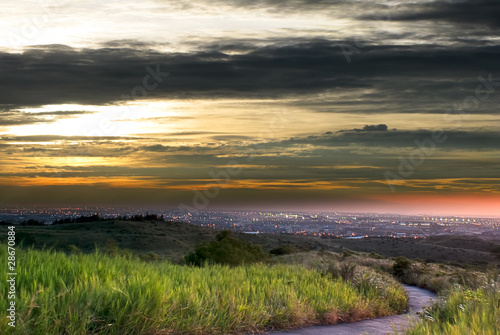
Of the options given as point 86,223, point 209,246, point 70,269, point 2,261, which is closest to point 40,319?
point 70,269

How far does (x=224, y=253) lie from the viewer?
70.1 ft

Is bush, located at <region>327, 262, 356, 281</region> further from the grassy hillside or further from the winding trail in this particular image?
the grassy hillside

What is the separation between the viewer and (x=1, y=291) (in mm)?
7555

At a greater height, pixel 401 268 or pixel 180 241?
pixel 401 268

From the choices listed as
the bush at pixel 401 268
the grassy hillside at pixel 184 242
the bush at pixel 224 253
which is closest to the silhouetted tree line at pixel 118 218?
the grassy hillside at pixel 184 242

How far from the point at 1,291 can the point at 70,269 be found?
171 centimetres

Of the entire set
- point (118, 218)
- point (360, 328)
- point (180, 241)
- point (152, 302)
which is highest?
point (152, 302)

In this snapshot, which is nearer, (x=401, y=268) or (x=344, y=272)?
(x=344, y=272)

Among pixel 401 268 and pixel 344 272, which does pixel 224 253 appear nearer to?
pixel 344 272

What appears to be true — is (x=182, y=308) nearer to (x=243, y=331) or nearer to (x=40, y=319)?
(x=243, y=331)

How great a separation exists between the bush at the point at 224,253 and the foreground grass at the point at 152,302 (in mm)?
8467

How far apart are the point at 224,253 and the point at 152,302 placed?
517 inches

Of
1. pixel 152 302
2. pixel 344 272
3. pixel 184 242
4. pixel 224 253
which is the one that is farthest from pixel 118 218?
pixel 152 302

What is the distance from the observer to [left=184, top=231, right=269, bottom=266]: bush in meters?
21.2
